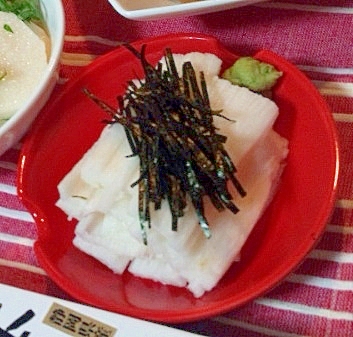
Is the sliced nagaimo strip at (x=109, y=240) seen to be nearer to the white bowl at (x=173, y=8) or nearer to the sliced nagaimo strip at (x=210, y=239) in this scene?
the sliced nagaimo strip at (x=210, y=239)

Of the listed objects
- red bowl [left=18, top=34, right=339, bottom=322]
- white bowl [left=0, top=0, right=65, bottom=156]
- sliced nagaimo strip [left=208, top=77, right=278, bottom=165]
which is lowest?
red bowl [left=18, top=34, right=339, bottom=322]

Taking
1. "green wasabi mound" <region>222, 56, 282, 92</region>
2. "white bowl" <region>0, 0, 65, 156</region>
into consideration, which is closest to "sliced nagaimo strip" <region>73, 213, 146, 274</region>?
"white bowl" <region>0, 0, 65, 156</region>

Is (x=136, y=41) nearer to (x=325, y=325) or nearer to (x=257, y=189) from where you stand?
(x=257, y=189)

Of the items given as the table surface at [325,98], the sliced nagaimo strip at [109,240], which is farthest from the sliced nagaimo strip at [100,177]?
the table surface at [325,98]

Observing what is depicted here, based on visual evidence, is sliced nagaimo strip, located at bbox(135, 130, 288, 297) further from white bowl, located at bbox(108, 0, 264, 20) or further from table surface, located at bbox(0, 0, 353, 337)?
white bowl, located at bbox(108, 0, 264, 20)

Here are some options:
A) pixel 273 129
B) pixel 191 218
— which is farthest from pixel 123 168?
pixel 273 129

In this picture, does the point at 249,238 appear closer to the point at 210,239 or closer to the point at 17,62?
the point at 210,239
